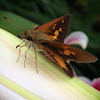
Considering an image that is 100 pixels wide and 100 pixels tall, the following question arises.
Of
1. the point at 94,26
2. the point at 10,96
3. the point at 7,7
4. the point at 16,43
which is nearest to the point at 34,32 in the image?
the point at 16,43

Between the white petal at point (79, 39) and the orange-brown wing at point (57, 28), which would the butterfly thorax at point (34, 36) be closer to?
the orange-brown wing at point (57, 28)

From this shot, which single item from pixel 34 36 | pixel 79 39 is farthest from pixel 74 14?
pixel 34 36

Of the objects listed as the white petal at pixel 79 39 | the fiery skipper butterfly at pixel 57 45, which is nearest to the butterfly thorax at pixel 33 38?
the fiery skipper butterfly at pixel 57 45

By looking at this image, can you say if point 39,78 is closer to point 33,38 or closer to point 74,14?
point 33,38

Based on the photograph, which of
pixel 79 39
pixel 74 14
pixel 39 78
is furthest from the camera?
pixel 74 14

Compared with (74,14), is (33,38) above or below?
above

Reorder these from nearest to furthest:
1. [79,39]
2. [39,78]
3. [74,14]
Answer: [39,78] < [79,39] < [74,14]

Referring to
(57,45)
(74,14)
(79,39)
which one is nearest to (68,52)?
(57,45)

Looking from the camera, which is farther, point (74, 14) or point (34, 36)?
point (74, 14)
